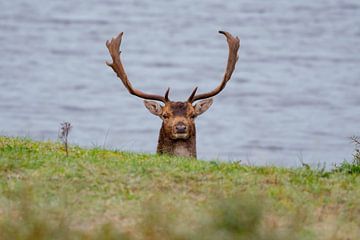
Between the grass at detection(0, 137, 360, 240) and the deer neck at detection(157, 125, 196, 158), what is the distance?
2321 millimetres

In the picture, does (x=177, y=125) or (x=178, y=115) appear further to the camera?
(x=178, y=115)

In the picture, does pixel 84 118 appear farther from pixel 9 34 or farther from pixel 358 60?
pixel 9 34

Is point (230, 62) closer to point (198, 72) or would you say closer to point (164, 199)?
point (164, 199)

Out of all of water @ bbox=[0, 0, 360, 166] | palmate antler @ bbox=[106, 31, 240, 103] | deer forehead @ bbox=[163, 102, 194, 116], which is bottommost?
deer forehead @ bbox=[163, 102, 194, 116]

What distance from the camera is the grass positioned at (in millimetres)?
10172

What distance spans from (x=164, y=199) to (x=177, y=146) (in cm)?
459

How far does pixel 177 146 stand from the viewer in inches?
645

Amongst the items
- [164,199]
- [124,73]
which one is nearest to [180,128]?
[124,73]

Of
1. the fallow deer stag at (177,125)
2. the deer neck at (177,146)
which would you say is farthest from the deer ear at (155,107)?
the deer neck at (177,146)

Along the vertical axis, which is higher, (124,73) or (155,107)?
(124,73)

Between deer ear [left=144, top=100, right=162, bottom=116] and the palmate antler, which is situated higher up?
the palmate antler

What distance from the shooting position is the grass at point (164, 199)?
10.2 metres

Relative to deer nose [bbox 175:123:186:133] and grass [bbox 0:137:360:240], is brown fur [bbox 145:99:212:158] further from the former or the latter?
grass [bbox 0:137:360:240]

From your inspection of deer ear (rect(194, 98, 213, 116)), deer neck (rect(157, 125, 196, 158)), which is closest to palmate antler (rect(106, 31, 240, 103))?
deer ear (rect(194, 98, 213, 116))
